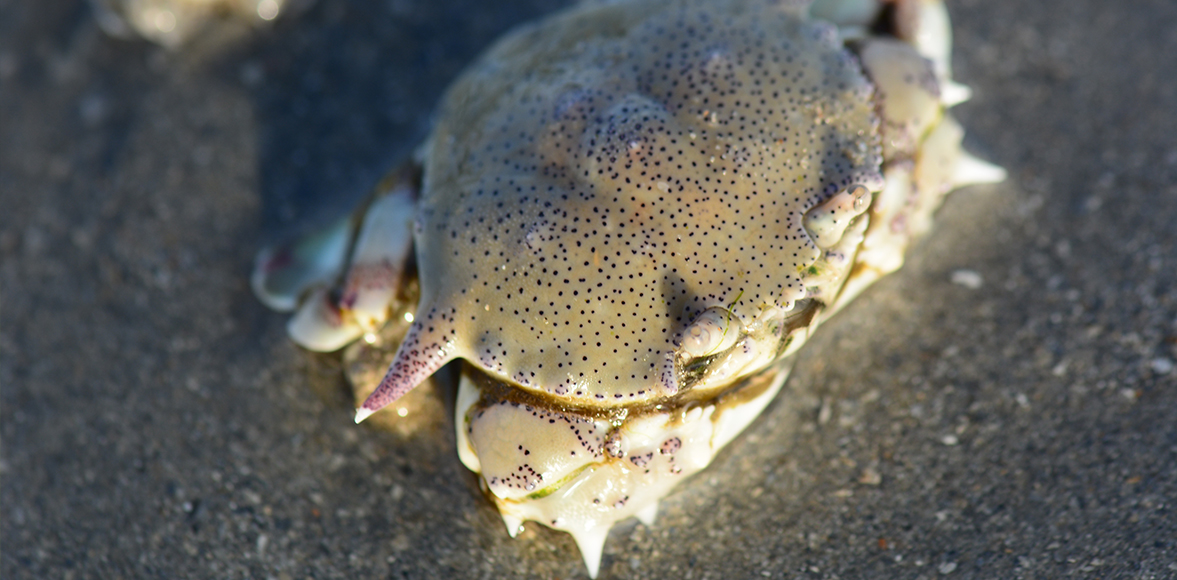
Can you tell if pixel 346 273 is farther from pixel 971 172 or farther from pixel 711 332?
pixel 971 172

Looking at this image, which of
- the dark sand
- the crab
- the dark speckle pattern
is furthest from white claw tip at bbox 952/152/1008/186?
the dark speckle pattern

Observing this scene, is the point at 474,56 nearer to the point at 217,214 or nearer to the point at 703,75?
the point at 217,214

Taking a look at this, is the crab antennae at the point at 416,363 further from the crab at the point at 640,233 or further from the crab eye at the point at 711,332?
the crab eye at the point at 711,332

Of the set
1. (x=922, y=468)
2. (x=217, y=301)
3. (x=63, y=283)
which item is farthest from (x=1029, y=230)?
(x=63, y=283)

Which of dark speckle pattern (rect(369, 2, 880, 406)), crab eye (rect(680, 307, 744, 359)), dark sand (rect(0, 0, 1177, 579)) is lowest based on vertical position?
dark sand (rect(0, 0, 1177, 579))

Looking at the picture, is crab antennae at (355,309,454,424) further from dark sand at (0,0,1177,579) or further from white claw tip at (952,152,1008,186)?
white claw tip at (952,152,1008,186)

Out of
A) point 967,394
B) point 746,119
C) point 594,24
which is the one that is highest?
point 594,24

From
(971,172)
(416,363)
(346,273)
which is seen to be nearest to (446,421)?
(416,363)

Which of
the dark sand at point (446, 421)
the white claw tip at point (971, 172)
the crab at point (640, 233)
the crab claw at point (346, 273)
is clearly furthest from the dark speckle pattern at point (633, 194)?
the dark sand at point (446, 421)

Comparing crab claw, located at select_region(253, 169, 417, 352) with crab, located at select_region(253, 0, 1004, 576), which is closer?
crab, located at select_region(253, 0, 1004, 576)
